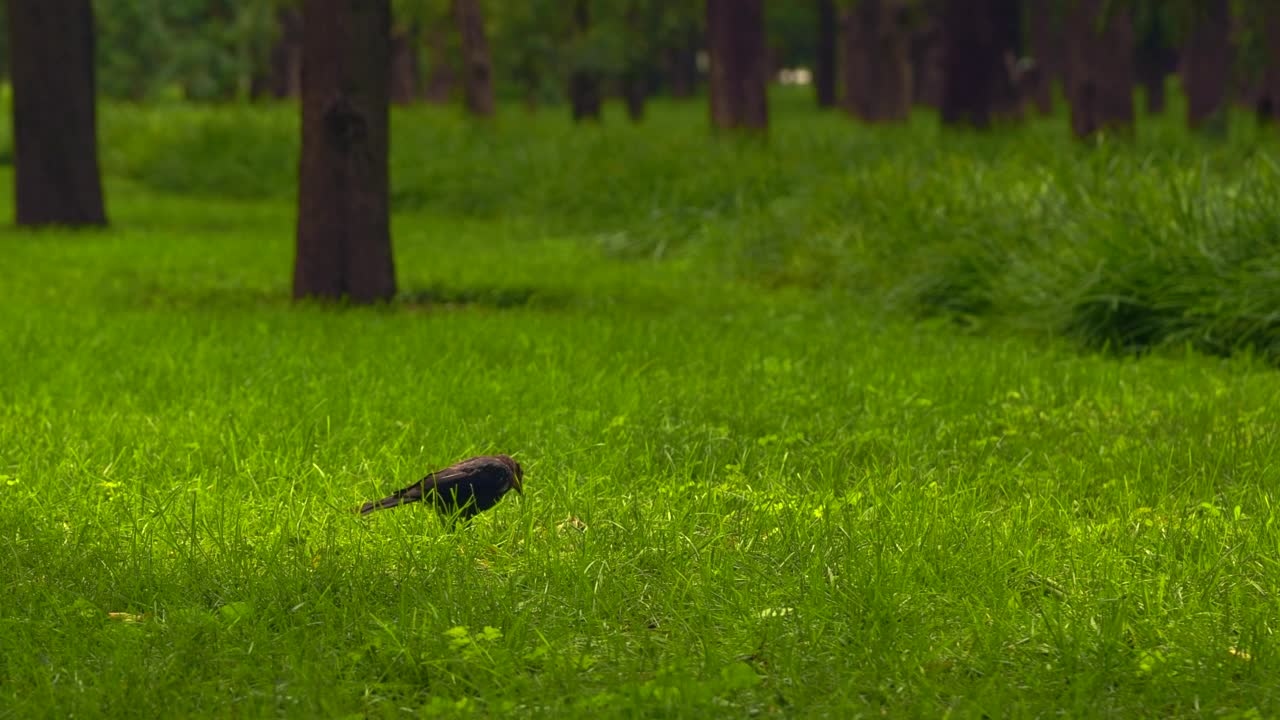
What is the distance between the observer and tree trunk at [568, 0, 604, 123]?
3606cm

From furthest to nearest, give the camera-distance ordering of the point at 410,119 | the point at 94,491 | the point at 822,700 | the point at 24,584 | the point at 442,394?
the point at 410,119, the point at 442,394, the point at 94,491, the point at 24,584, the point at 822,700

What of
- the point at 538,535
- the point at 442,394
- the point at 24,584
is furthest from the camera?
the point at 442,394

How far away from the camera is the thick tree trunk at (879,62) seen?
34.4m

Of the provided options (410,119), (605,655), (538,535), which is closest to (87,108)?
(410,119)

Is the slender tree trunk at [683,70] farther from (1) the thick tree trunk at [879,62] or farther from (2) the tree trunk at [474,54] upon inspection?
(2) the tree trunk at [474,54]

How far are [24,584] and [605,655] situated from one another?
5.52 ft

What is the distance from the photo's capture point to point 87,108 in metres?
15.8

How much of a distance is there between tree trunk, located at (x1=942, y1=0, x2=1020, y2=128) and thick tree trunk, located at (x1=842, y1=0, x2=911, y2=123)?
11.6 m

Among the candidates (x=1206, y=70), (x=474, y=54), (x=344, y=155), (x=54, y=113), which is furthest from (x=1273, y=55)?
(x=344, y=155)

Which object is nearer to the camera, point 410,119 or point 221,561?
point 221,561

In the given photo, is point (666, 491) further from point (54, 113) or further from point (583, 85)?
point (583, 85)

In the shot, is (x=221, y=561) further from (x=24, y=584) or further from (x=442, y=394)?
(x=442, y=394)

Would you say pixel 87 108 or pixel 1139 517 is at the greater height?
pixel 87 108

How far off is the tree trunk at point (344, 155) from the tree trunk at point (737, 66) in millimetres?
12101
